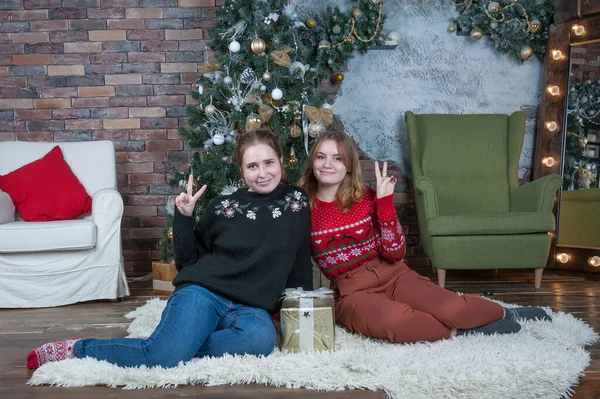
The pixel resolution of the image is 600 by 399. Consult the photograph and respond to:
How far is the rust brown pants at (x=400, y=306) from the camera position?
6.59 feet

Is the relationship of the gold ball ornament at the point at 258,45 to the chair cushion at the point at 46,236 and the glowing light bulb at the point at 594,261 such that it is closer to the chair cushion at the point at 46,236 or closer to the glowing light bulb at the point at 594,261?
the chair cushion at the point at 46,236

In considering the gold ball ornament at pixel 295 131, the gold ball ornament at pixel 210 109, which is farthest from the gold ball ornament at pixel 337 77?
the gold ball ornament at pixel 210 109

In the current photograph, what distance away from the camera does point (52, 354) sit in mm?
1890

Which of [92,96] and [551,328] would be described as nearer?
[551,328]

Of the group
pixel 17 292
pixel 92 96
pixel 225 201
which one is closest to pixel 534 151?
pixel 225 201

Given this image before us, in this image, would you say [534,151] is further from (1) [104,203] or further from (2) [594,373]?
(1) [104,203]

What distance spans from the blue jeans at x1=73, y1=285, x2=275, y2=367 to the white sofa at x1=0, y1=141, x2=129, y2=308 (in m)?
1.19

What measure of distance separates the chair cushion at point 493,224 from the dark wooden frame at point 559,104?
0.67 meters

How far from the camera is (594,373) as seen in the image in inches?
71.8

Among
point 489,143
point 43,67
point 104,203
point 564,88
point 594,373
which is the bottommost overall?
point 594,373

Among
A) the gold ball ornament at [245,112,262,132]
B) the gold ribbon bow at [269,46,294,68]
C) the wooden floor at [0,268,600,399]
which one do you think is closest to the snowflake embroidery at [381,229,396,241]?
the wooden floor at [0,268,600,399]

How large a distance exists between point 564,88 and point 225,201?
2.67 metres

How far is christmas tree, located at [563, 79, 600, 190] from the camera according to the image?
3.60 m

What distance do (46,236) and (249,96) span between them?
126 centimetres
